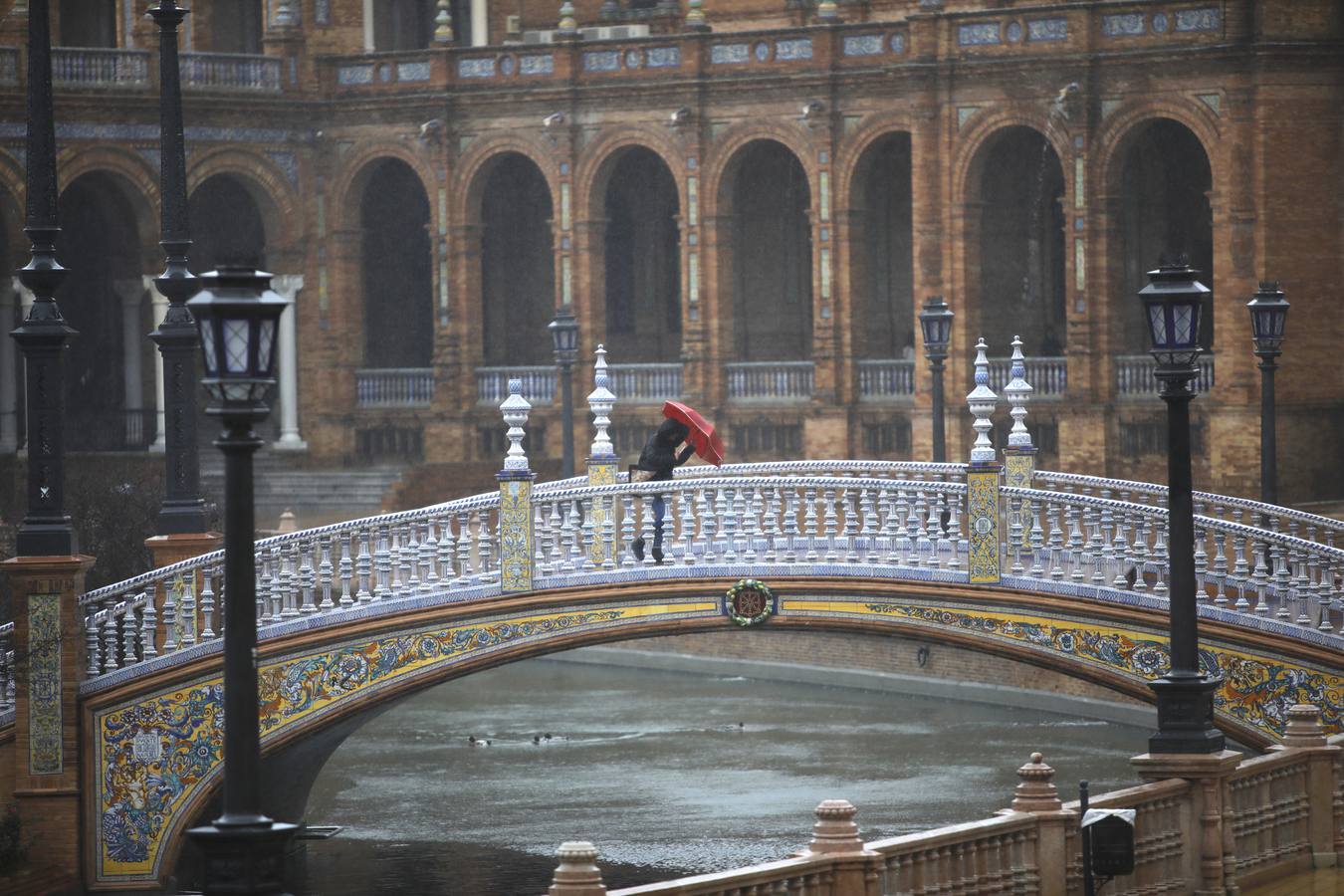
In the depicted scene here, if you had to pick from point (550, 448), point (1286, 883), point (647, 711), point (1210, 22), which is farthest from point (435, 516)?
point (550, 448)

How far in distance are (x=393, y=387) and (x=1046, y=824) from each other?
29604mm

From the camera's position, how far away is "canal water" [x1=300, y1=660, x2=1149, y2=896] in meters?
22.9

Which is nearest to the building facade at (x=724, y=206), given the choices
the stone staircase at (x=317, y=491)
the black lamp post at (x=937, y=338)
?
the stone staircase at (x=317, y=491)

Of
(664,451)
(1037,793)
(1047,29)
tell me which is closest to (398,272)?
(1047,29)

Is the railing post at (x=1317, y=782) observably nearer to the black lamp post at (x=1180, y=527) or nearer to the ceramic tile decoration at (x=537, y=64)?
the black lamp post at (x=1180, y=527)

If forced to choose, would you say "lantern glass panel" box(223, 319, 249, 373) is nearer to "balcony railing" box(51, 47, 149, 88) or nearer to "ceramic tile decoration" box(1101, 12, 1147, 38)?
"ceramic tile decoration" box(1101, 12, 1147, 38)

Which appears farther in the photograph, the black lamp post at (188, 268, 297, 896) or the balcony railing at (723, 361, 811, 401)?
the balcony railing at (723, 361, 811, 401)

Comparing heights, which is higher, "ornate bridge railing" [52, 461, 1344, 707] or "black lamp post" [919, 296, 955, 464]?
"black lamp post" [919, 296, 955, 464]

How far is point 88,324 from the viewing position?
43000mm

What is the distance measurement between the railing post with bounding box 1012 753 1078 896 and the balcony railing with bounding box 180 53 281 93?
29.4 m

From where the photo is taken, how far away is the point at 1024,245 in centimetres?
4028

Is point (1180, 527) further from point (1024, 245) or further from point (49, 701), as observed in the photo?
point (1024, 245)

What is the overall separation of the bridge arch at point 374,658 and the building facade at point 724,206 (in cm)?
1615

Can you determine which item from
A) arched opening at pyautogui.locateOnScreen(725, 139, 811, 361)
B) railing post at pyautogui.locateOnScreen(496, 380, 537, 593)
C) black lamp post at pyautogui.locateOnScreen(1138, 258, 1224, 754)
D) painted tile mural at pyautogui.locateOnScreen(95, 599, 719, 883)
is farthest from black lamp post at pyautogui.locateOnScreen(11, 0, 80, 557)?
arched opening at pyautogui.locateOnScreen(725, 139, 811, 361)
